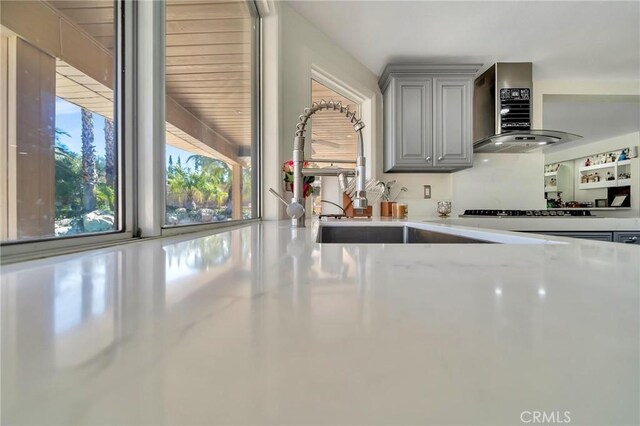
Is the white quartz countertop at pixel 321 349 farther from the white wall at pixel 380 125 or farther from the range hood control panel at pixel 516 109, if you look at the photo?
the range hood control panel at pixel 516 109

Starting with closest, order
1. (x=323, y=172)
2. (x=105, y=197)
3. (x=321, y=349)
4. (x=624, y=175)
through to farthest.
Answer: (x=321, y=349) → (x=105, y=197) → (x=323, y=172) → (x=624, y=175)

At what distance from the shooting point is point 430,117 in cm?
273

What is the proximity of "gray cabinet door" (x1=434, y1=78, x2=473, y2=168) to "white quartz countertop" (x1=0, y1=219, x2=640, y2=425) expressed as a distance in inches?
102

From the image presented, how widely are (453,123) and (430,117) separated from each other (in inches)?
8.7

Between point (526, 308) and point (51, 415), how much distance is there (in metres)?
0.30

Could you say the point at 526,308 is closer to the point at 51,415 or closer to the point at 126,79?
the point at 51,415

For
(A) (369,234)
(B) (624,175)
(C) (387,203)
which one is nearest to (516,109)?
(C) (387,203)

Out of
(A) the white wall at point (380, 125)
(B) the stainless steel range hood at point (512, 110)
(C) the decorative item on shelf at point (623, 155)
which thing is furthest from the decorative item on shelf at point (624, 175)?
(B) the stainless steel range hood at point (512, 110)

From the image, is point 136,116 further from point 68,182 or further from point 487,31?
point 487,31

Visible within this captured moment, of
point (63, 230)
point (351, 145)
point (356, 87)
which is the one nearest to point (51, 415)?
point (63, 230)

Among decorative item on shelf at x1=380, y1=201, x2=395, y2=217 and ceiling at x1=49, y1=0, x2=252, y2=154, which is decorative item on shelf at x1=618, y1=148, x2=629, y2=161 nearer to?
decorative item on shelf at x1=380, y1=201, x2=395, y2=217

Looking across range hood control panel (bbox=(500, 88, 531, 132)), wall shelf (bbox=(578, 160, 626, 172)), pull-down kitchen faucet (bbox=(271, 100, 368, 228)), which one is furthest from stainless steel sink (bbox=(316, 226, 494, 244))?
wall shelf (bbox=(578, 160, 626, 172))

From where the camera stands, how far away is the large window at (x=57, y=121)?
56cm

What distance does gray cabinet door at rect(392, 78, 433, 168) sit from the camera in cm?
271
